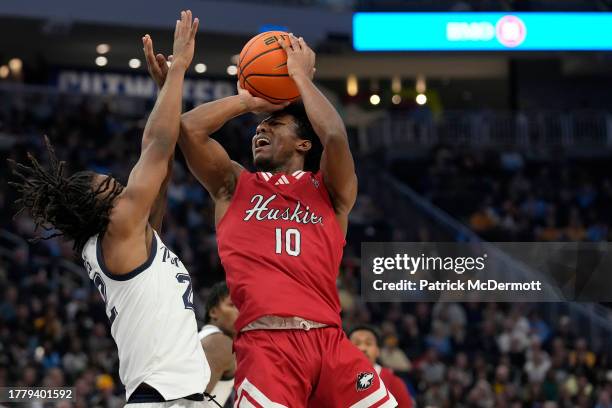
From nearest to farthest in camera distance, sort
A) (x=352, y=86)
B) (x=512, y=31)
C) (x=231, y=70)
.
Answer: (x=512, y=31) < (x=231, y=70) < (x=352, y=86)

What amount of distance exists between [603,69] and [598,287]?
19593mm

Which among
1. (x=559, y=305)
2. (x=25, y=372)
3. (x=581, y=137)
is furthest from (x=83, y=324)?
(x=581, y=137)

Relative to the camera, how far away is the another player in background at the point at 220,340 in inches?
245

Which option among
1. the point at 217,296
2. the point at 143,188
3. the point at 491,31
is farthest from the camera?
the point at 491,31

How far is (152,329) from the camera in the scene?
4676 millimetres

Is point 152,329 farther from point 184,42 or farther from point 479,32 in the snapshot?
point 479,32

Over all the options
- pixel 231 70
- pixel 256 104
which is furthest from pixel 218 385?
pixel 231 70

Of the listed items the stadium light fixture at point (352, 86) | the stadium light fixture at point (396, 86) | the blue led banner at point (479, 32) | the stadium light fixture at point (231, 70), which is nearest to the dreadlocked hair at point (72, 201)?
the blue led banner at point (479, 32)

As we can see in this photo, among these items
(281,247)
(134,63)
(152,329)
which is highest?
(281,247)

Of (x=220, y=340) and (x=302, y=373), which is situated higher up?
(x=302, y=373)

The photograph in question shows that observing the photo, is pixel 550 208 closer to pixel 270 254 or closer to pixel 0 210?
pixel 0 210

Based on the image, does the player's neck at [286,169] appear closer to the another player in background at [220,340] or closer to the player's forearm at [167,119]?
the player's forearm at [167,119]

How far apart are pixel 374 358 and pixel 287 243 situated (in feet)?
8.29

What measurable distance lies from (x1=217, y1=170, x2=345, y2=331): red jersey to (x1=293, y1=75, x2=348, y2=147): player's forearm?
27cm
